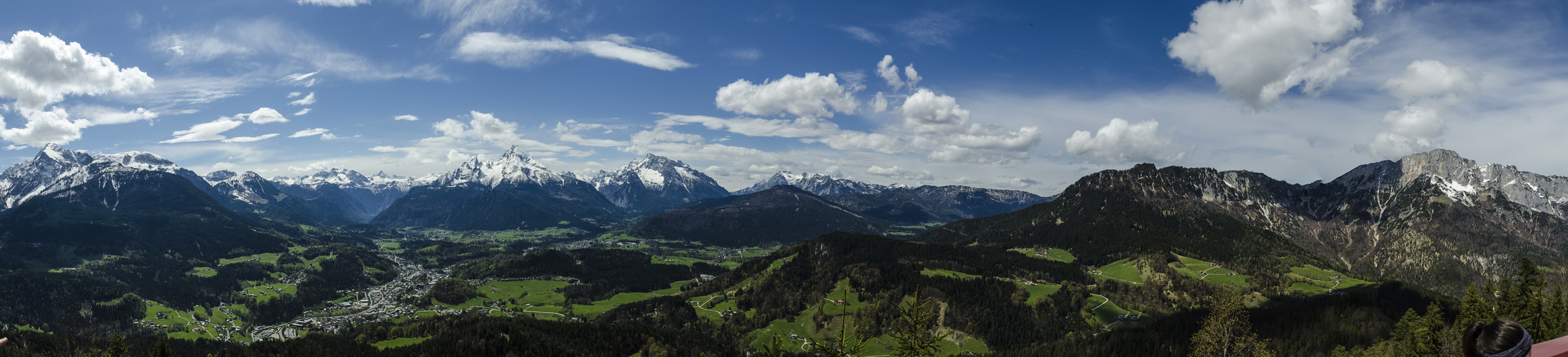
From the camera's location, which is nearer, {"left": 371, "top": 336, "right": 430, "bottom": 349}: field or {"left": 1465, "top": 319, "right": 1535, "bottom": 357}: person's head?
{"left": 1465, "top": 319, "right": 1535, "bottom": 357}: person's head

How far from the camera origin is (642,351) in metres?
179

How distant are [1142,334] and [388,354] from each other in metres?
216

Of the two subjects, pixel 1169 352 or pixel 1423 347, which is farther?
pixel 1169 352

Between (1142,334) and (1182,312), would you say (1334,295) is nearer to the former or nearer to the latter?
(1182,312)

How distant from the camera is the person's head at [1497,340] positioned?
745 centimetres

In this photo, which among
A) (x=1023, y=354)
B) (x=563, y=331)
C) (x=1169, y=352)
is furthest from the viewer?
(x=563, y=331)

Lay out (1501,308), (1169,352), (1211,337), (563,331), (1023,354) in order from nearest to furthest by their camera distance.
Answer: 1. (1211,337)
2. (1501,308)
3. (1169,352)
4. (1023,354)
5. (563,331)

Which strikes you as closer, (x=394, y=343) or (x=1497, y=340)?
(x=1497, y=340)

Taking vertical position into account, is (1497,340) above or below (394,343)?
above

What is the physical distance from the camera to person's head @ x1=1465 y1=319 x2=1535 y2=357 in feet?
24.4

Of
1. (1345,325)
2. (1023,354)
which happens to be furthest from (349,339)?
(1345,325)

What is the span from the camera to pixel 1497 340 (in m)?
7.89

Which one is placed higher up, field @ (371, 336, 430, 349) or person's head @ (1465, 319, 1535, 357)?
person's head @ (1465, 319, 1535, 357)

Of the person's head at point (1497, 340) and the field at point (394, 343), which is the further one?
the field at point (394, 343)
